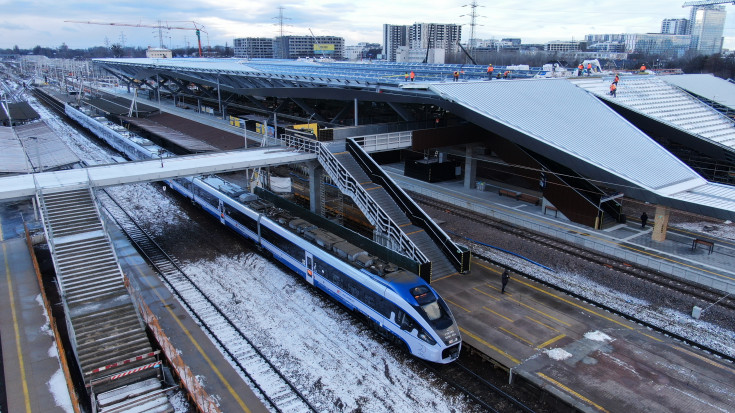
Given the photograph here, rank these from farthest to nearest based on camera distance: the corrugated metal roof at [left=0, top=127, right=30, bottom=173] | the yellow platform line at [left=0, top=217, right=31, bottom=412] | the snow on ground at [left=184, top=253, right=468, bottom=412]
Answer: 1. the corrugated metal roof at [left=0, top=127, right=30, bottom=173]
2. the snow on ground at [left=184, top=253, right=468, bottom=412]
3. the yellow platform line at [left=0, top=217, right=31, bottom=412]

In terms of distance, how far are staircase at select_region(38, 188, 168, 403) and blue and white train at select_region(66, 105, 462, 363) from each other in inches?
319

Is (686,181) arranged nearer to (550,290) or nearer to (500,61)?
(550,290)

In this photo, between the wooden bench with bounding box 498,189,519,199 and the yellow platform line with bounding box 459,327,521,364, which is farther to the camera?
the wooden bench with bounding box 498,189,519,199

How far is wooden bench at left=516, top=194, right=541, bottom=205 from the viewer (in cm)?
3944

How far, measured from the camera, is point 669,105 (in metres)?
48.3

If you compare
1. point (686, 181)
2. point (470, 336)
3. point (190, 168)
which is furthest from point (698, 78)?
point (190, 168)

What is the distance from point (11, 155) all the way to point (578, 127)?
48.9 m

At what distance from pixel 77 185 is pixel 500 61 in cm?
14568

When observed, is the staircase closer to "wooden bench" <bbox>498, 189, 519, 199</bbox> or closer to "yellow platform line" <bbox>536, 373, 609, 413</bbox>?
"yellow platform line" <bbox>536, 373, 609, 413</bbox>

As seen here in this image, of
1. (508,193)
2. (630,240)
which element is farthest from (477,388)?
(508,193)

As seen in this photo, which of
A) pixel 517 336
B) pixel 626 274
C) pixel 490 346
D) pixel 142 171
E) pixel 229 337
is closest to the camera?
pixel 490 346

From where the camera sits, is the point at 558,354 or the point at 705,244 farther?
the point at 705,244

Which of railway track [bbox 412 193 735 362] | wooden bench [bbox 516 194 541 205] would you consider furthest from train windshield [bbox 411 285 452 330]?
wooden bench [bbox 516 194 541 205]

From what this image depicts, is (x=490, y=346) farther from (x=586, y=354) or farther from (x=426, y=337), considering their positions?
(x=586, y=354)
